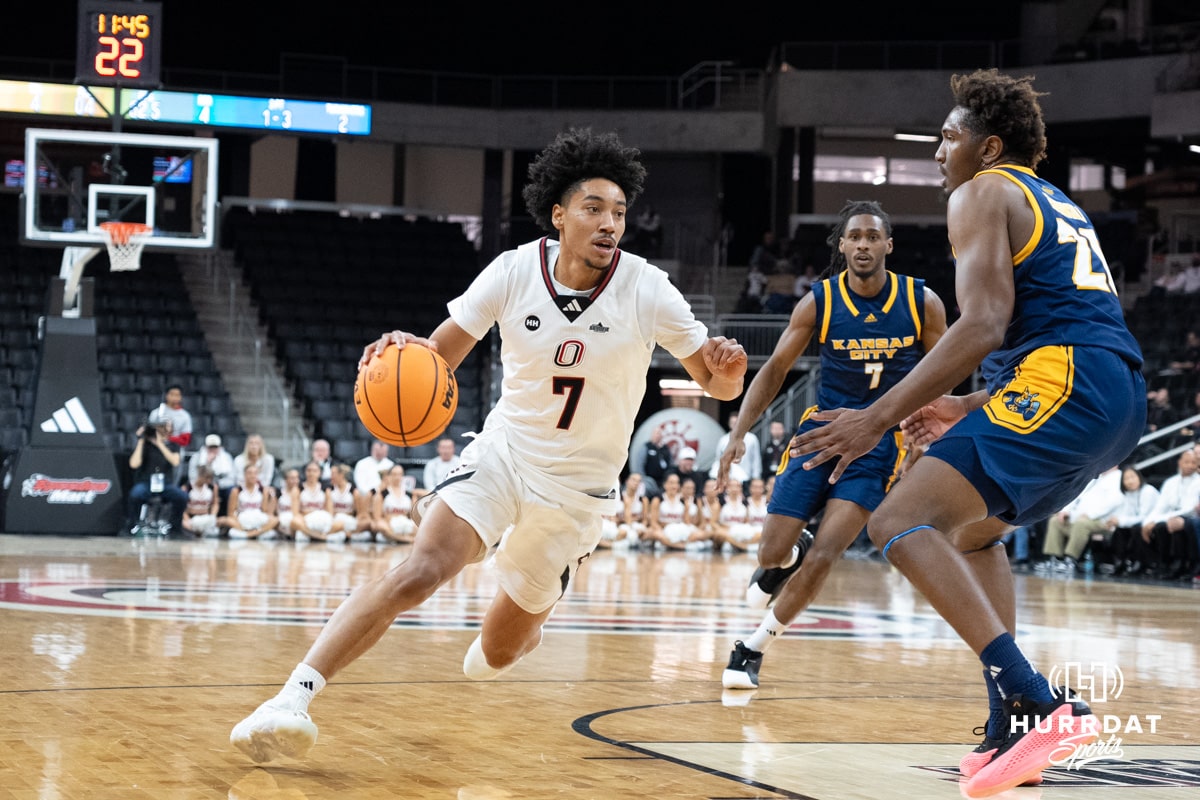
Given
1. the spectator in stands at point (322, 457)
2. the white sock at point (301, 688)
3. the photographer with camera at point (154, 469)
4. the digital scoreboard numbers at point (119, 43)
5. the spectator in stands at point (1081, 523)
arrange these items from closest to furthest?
the white sock at point (301, 688) → the spectator in stands at point (1081, 523) → the digital scoreboard numbers at point (119, 43) → the photographer with camera at point (154, 469) → the spectator in stands at point (322, 457)

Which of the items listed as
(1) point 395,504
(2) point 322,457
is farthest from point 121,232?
(1) point 395,504

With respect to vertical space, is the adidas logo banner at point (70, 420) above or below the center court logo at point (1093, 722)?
above

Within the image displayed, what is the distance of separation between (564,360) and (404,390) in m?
0.52

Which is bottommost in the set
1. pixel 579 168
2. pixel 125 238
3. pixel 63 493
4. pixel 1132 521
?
pixel 63 493

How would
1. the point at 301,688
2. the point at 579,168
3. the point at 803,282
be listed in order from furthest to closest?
the point at 803,282, the point at 579,168, the point at 301,688

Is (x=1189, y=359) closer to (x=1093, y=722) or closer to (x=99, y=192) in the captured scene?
(x=99, y=192)

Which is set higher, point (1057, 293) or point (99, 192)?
point (99, 192)

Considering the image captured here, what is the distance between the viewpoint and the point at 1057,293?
4055 millimetres

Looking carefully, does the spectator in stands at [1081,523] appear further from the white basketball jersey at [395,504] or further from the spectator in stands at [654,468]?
the white basketball jersey at [395,504]

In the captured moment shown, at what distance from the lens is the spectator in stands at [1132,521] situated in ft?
48.4

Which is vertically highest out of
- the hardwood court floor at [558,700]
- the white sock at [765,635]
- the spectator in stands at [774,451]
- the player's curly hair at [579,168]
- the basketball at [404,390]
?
the player's curly hair at [579,168]

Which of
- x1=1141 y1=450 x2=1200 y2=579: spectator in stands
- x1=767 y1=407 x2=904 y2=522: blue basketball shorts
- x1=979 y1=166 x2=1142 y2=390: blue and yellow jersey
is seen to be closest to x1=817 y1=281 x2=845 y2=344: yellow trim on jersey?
x1=767 y1=407 x2=904 y2=522: blue basketball shorts

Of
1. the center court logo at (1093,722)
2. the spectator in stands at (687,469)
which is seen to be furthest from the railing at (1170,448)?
the center court logo at (1093,722)

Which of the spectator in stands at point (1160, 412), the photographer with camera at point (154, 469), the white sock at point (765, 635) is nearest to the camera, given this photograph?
the white sock at point (765, 635)
